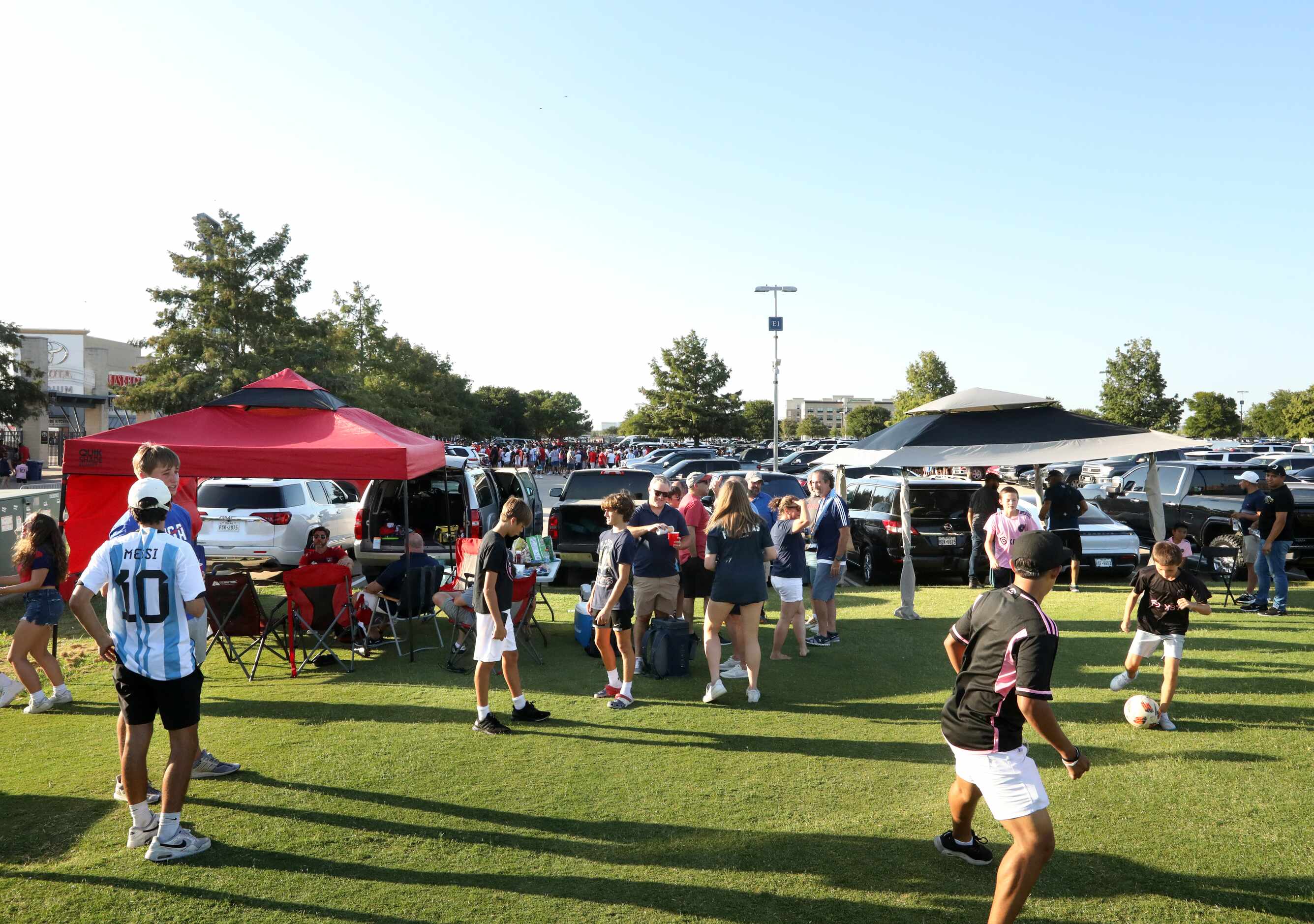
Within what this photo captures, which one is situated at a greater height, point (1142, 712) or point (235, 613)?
point (235, 613)

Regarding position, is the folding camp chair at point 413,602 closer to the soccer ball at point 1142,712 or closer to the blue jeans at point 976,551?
the soccer ball at point 1142,712

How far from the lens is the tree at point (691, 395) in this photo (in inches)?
2125

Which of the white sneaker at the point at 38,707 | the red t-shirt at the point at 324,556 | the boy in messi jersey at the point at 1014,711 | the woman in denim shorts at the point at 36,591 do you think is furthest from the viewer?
the red t-shirt at the point at 324,556

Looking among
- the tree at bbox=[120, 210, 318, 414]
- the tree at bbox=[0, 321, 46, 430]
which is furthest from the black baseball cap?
the tree at bbox=[0, 321, 46, 430]

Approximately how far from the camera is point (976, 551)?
12.1m

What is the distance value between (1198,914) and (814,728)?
2875 mm

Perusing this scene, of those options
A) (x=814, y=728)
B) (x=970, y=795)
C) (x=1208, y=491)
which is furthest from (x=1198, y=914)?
(x=1208, y=491)

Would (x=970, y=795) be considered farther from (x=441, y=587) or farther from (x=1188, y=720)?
(x=441, y=587)

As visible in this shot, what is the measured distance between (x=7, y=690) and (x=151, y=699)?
3.67m

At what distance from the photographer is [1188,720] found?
630cm

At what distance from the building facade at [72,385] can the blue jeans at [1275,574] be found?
52.6 metres

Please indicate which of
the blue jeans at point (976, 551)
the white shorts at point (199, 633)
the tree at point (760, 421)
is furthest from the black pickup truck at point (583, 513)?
the tree at point (760, 421)

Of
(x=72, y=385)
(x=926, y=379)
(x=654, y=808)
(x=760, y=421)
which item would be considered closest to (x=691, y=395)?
(x=926, y=379)

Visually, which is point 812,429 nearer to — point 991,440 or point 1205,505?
point 1205,505
